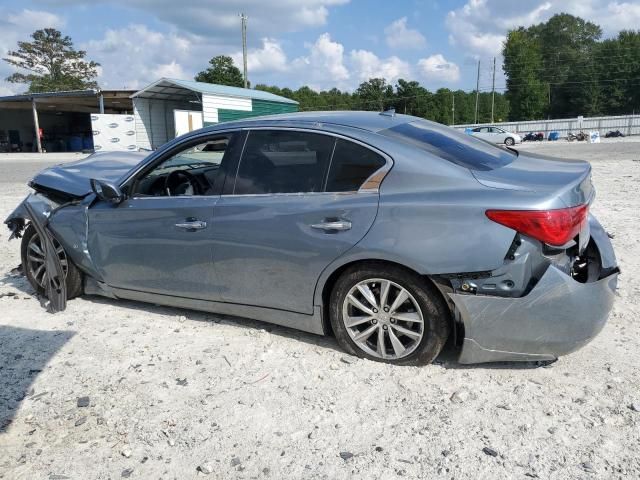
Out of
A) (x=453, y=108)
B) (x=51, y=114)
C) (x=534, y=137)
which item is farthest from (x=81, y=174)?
(x=453, y=108)

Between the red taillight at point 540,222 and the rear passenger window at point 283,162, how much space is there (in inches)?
46.3

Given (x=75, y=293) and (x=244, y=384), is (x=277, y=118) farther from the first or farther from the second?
(x=75, y=293)

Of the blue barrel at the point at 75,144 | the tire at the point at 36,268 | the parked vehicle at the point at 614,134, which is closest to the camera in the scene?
the tire at the point at 36,268

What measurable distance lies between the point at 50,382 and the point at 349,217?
224 cm

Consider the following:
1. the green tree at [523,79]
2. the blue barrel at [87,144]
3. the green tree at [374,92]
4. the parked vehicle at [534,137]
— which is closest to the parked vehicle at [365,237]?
the blue barrel at [87,144]

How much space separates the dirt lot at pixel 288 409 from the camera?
2559mm

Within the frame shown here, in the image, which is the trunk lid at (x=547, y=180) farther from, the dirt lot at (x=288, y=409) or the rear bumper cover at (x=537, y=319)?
the dirt lot at (x=288, y=409)

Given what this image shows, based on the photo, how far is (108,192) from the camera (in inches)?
164

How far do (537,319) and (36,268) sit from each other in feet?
14.5

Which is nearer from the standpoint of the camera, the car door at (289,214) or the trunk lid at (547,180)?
the trunk lid at (547,180)

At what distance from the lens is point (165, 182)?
438cm

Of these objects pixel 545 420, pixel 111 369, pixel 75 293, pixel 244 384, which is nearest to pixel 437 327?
pixel 545 420

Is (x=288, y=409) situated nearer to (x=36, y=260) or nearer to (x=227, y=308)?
(x=227, y=308)

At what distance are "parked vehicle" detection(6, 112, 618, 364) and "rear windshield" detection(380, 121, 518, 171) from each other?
0.02m
